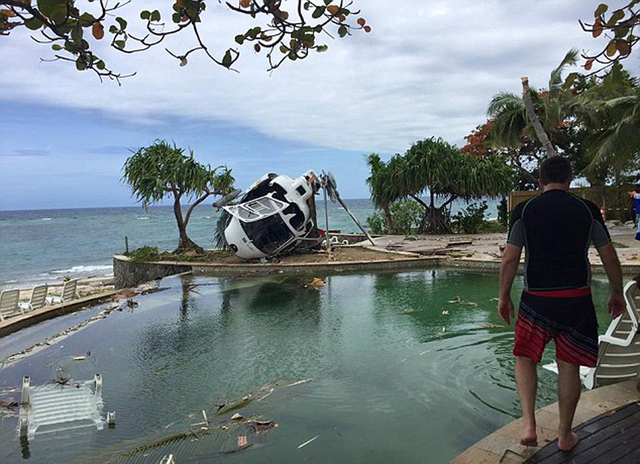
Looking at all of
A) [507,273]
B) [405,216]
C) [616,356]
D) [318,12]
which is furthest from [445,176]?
[318,12]

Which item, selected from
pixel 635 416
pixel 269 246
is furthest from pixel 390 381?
pixel 269 246

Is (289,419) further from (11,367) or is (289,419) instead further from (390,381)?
(11,367)

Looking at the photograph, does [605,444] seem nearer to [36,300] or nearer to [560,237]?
[560,237]

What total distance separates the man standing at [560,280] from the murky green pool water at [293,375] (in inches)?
52.8

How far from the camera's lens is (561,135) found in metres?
22.8

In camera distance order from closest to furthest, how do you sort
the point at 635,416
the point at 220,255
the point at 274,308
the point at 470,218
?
the point at 635,416, the point at 274,308, the point at 220,255, the point at 470,218

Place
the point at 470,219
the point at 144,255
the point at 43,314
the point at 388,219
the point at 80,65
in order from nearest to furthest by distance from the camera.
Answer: the point at 80,65 < the point at 43,314 < the point at 144,255 < the point at 470,219 < the point at 388,219

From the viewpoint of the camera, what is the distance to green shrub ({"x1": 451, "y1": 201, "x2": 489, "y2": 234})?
23.7 m

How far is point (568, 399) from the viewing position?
2.85 meters

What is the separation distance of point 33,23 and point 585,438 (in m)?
3.61

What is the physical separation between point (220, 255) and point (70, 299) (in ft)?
20.8

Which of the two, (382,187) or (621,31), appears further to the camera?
(382,187)

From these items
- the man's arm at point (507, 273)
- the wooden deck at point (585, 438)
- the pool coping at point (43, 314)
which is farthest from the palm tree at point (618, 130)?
the pool coping at point (43, 314)

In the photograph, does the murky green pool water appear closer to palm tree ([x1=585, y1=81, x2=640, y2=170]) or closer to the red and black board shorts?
the red and black board shorts
